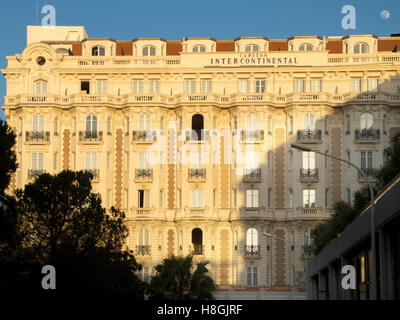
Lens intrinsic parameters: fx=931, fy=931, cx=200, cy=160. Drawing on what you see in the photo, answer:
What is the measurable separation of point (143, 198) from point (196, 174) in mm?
6708

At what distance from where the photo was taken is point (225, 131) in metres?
108

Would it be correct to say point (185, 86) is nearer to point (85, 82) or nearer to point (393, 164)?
point (85, 82)

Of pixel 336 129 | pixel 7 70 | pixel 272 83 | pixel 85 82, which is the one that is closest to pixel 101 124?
pixel 85 82

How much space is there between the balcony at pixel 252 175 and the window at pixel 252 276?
32.7 feet

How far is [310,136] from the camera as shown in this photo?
350 ft

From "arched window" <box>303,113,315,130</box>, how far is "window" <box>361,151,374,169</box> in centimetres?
654

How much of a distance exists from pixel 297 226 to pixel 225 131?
545 inches

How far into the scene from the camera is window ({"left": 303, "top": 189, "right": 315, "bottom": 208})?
4171 inches

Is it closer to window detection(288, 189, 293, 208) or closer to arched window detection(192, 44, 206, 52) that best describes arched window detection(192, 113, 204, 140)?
arched window detection(192, 44, 206, 52)

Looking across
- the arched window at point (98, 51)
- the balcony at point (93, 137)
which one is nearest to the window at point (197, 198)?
the balcony at point (93, 137)

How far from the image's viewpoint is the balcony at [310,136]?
107m

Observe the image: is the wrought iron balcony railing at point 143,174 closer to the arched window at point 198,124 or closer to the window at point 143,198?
the window at point 143,198

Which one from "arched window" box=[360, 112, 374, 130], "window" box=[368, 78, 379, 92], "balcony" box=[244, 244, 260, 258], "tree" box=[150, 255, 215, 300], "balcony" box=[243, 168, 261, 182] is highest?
"window" box=[368, 78, 379, 92]

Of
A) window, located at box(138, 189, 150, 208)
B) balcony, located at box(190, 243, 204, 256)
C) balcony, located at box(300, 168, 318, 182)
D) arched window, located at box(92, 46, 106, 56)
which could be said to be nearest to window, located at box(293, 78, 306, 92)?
balcony, located at box(300, 168, 318, 182)
